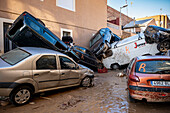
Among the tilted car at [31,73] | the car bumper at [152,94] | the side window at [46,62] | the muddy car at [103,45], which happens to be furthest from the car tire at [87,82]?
the muddy car at [103,45]

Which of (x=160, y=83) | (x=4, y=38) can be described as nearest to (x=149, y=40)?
(x=160, y=83)

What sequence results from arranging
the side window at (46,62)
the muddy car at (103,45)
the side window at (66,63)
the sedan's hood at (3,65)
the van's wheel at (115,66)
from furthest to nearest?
the van's wheel at (115,66), the muddy car at (103,45), the side window at (66,63), the side window at (46,62), the sedan's hood at (3,65)

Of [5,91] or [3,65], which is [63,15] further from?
[5,91]

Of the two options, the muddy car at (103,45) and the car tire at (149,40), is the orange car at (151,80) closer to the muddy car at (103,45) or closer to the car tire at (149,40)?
the car tire at (149,40)

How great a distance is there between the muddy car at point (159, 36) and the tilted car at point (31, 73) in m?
5.85

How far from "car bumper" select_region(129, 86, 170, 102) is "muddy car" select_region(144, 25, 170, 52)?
5.87 meters

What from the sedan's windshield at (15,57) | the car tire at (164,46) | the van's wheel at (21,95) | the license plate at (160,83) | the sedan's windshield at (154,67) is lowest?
the van's wheel at (21,95)

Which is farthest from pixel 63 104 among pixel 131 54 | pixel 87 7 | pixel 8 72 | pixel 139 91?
pixel 87 7

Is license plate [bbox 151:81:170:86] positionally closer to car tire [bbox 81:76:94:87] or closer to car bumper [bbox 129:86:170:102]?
car bumper [bbox 129:86:170:102]

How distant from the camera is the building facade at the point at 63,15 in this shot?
716 cm

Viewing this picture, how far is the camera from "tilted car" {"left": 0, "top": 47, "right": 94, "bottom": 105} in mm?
3185

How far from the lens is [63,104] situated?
3.59 m

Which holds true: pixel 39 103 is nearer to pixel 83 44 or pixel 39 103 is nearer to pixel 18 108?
pixel 18 108

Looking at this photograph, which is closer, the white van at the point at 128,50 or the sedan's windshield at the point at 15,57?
the sedan's windshield at the point at 15,57
